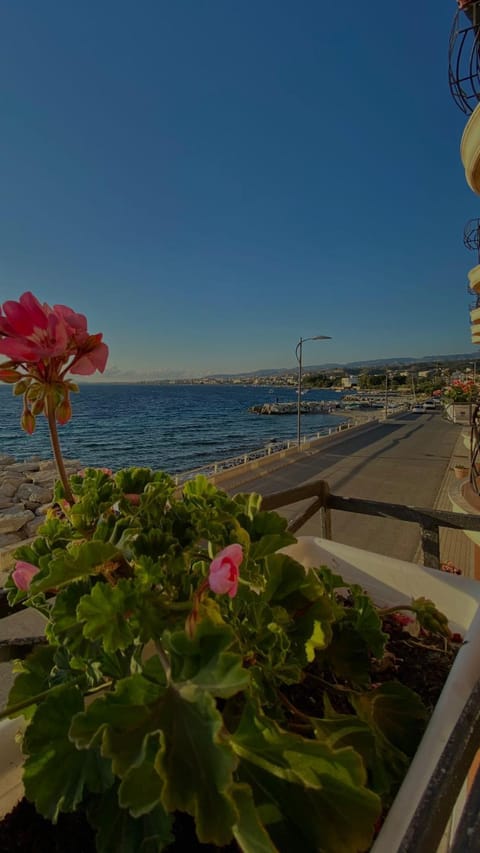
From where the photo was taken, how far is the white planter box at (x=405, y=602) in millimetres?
467

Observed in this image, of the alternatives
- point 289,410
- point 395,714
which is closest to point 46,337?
point 395,714

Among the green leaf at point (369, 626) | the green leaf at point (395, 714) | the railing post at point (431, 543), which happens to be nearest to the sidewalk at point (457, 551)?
the railing post at point (431, 543)

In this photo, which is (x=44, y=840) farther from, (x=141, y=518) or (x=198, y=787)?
(x=141, y=518)

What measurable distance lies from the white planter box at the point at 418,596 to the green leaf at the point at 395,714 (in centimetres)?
5

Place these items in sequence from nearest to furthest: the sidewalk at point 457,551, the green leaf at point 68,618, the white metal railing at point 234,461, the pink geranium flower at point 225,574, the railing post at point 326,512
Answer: the pink geranium flower at point 225,574
the green leaf at point 68,618
the railing post at point 326,512
the sidewalk at point 457,551
the white metal railing at point 234,461

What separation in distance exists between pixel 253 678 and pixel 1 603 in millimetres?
631

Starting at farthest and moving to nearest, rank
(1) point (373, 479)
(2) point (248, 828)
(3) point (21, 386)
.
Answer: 1. (1) point (373, 479)
2. (3) point (21, 386)
3. (2) point (248, 828)

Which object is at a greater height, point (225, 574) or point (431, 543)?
point (225, 574)

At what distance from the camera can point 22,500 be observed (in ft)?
50.1

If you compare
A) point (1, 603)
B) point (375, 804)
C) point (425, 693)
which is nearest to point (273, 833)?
point (375, 804)

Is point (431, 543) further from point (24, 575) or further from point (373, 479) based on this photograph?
point (373, 479)

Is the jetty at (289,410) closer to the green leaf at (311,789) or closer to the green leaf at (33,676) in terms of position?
the green leaf at (33,676)

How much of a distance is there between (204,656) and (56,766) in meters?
0.22

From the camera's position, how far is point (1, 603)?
2.99 ft
